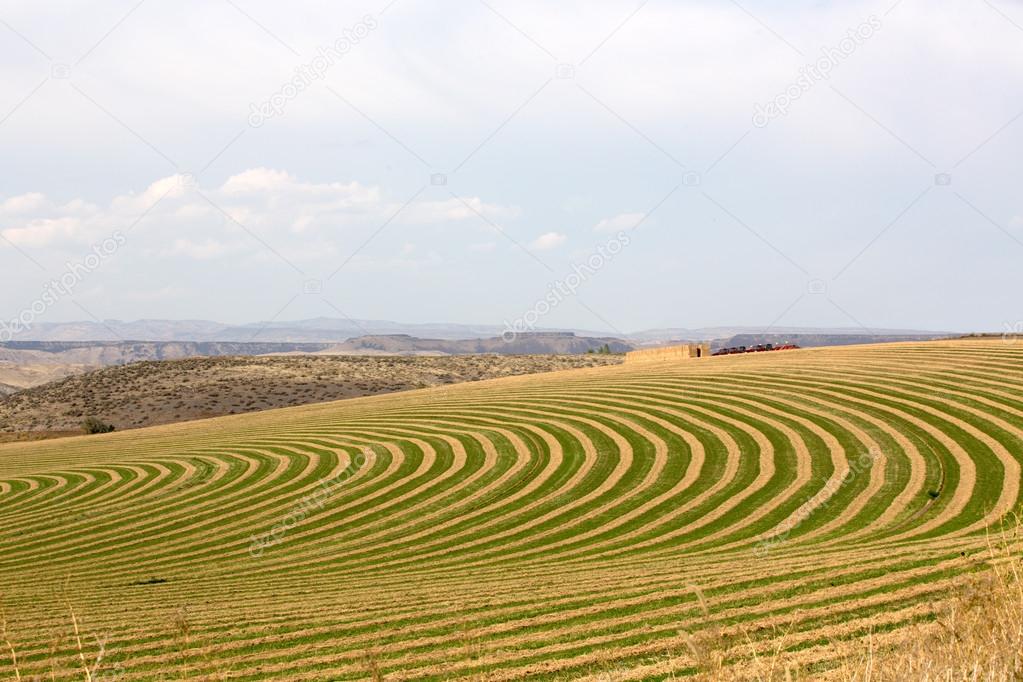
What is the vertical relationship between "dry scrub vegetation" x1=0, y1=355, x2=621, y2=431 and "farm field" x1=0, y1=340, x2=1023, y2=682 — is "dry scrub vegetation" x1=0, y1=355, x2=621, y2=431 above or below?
above

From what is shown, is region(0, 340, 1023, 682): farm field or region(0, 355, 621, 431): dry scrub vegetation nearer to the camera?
region(0, 340, 1023, 682): farm field

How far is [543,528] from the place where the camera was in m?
20.5

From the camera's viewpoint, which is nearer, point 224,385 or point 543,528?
point 543,528

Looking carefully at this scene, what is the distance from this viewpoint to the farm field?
9125 millimetres

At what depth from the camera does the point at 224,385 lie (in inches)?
2872

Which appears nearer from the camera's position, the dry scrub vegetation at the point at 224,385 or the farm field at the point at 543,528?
the farm field at the point at 543,528

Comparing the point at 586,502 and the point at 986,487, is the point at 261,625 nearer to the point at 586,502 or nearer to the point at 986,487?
the point at 586,502

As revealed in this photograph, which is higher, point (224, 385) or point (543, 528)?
point (224, 385)

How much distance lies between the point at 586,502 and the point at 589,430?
7351 millimetres

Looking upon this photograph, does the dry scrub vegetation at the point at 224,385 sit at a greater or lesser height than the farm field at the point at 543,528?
greater

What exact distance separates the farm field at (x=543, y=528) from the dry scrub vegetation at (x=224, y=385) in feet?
81.9

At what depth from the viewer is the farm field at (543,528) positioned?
9.12 metres

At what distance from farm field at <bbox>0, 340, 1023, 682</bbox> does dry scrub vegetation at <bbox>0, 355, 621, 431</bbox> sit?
81.9 feet

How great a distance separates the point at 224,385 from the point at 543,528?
58041mm
